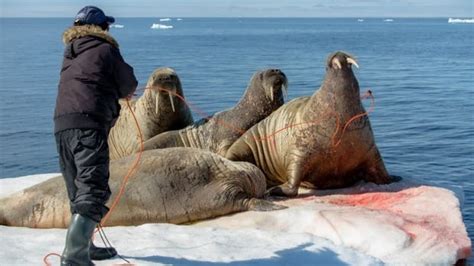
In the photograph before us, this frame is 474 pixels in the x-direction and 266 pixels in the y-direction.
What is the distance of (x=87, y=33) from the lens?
450 cm

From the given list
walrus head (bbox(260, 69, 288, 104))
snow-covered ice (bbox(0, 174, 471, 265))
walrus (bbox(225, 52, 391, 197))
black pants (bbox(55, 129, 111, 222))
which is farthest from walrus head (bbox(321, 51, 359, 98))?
black pants (bbox(55, 129, 111, 222))

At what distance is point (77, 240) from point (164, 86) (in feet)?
16.2

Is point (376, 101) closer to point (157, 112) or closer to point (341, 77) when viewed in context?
point (157, 112)

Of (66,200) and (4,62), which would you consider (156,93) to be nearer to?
(66,200)

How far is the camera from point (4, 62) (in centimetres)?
3494

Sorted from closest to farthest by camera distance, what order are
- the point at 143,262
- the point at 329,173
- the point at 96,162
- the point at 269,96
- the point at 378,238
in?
the point at 96,162 → the point at 143,262 → the point at 378,238 → the point at 329,173 → the point at 269,96

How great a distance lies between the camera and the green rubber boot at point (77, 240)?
4.36m

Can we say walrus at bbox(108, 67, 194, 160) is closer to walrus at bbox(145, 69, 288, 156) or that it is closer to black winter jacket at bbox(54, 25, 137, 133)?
walrus at bbox(145, 69, 288, 156)

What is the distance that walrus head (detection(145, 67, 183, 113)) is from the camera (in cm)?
911

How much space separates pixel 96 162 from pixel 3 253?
1208 millimetres

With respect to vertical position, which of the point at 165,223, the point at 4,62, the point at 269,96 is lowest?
the point at 4,62

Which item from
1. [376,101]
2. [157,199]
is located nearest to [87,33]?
[157,199]

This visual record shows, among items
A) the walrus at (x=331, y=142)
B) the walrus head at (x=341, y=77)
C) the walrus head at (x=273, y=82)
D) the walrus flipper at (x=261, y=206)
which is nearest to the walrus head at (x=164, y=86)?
the walrus head at (x=273, y=82)

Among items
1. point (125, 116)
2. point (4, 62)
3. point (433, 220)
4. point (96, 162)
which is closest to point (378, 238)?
point (433, 220)
